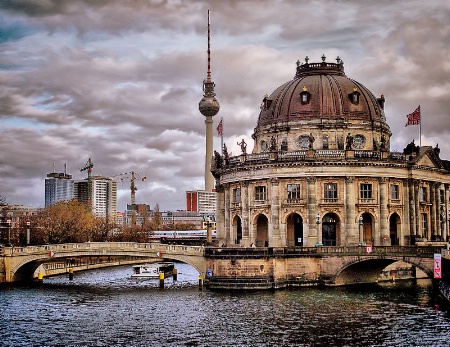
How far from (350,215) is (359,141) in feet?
51.7

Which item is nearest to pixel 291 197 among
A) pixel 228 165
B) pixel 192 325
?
pixel 228 165

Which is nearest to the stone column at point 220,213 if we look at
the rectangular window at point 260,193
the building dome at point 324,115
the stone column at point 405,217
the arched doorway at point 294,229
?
the building dome at point 324,115

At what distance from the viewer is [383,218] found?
103m

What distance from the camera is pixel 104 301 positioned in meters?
82.0

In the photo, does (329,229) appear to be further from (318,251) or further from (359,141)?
(359,141)

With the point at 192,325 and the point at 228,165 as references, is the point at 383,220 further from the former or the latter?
the point at 192,325

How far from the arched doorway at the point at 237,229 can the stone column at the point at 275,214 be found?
1016 centimetres

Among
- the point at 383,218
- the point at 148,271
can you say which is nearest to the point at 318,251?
the point at 383,218

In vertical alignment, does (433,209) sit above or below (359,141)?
below

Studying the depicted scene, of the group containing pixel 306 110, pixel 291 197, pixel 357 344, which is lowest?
pixel 357 344

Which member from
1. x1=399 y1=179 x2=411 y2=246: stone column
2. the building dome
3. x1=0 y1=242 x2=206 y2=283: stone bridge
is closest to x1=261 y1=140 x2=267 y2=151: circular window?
the building dome

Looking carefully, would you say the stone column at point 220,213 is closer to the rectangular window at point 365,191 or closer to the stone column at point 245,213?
the stone column at point 245,213

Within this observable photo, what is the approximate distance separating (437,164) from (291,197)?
A: 2457cm

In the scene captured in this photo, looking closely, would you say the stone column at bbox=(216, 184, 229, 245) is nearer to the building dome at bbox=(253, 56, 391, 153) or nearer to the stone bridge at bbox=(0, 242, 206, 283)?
the building dome at bbox=(253, 56, 391, 153)
